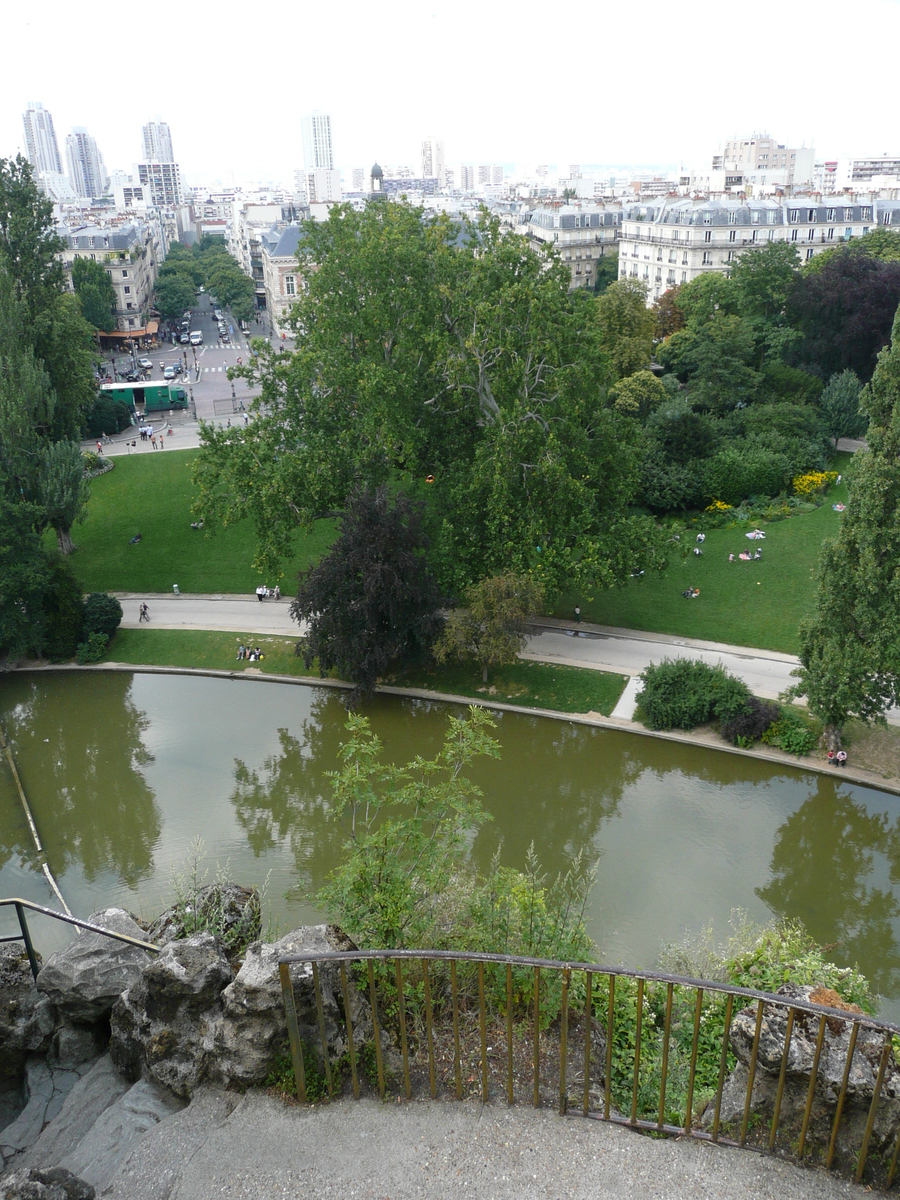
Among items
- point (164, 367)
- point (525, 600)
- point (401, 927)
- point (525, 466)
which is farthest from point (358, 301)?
point (164, 367)

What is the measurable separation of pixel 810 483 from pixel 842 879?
23.0 metres

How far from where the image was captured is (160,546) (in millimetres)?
34688

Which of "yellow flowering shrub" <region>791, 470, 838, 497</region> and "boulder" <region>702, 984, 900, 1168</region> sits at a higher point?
"boulder" <region>702, 984, 900, 1168</region>

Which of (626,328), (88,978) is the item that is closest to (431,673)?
(88,978)

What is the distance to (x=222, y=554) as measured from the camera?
3388 centimetres

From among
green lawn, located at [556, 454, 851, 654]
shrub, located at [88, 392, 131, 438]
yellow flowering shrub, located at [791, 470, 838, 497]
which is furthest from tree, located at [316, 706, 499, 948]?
shrub, located at [88, 392, 131, 438]

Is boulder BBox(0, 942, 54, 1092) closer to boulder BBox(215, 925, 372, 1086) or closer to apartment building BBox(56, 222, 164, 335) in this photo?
boulder BBox(215, 925, 372, 1086)

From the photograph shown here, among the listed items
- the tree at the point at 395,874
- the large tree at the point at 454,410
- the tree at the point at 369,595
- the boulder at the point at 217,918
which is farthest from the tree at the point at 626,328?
the boulder at the point at 217,918

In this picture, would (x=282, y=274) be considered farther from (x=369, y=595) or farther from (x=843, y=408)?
(x=369, y=595)

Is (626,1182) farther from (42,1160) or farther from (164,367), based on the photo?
(164,367)

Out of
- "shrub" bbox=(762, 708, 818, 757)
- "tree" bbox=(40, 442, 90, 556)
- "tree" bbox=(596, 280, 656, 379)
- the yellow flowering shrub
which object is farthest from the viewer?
"tree" bbox=(596, 280, 656, 379)

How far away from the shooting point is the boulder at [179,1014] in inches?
376

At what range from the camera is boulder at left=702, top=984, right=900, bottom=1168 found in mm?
7867

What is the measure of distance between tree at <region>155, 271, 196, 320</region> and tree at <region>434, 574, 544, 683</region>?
71.4 metres
